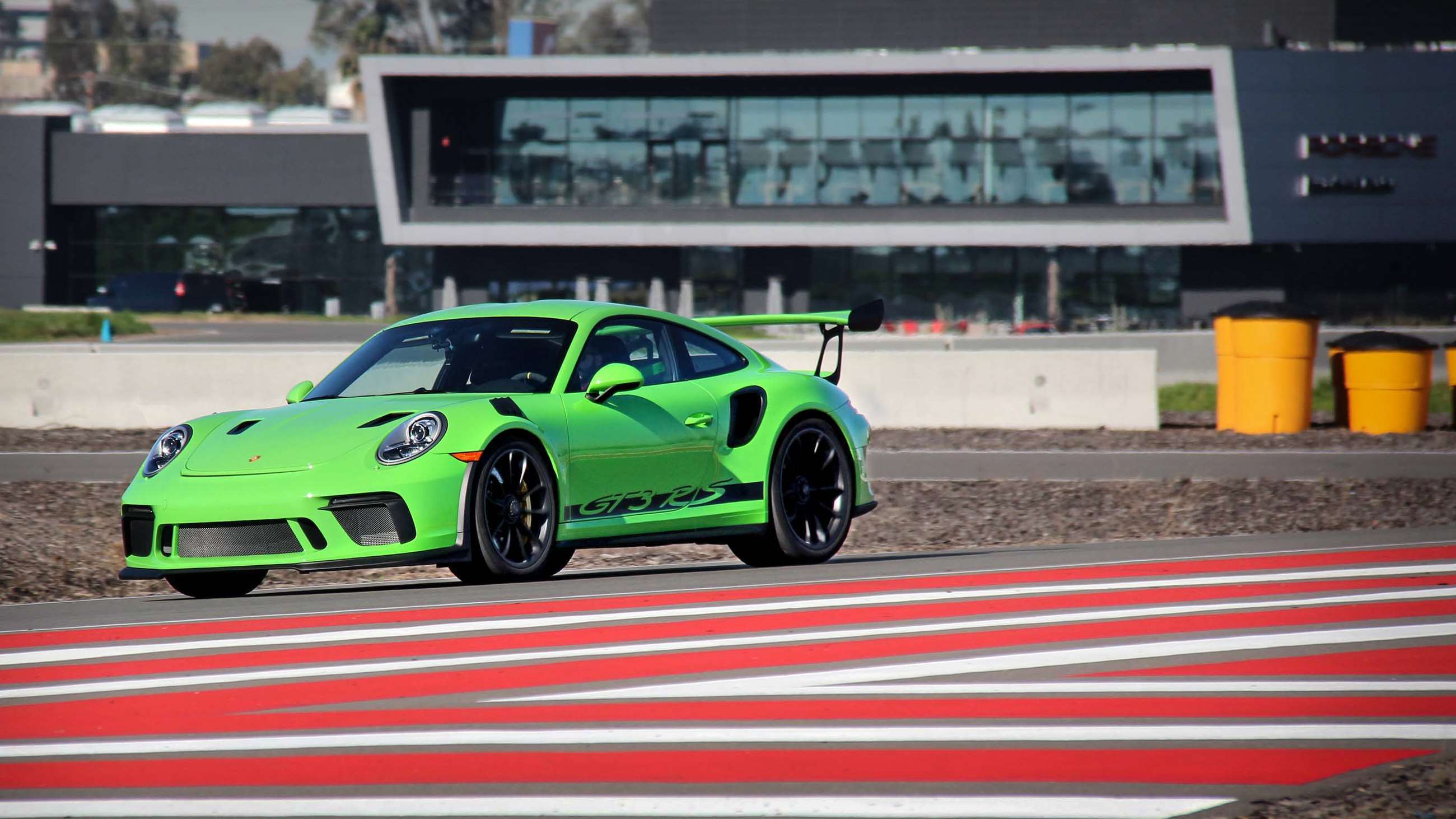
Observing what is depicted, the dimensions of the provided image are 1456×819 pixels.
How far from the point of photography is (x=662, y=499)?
9227 millimetres

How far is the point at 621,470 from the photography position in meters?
9.01

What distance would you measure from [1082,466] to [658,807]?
11754mm

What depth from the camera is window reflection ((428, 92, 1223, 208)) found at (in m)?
62.6

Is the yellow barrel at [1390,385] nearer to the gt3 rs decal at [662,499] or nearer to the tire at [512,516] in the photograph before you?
the gt3 rs decal at [662,499]

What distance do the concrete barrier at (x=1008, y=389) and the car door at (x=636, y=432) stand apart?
10.9 m

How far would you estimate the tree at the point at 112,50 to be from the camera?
434ft

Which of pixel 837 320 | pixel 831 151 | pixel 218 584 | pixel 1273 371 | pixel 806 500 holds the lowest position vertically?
pixel 218 584

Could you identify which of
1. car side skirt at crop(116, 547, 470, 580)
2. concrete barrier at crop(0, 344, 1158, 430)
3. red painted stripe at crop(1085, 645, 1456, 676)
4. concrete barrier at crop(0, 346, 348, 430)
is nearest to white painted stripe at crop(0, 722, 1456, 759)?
red painted stripe at crop(1085, 645, 1456, 676)

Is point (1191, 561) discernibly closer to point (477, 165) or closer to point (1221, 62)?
point (1221, 62)

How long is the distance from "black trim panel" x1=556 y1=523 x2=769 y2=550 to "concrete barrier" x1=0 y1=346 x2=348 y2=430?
1104 cm

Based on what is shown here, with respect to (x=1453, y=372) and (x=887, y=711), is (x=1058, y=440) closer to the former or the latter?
(x=1453, y=372)

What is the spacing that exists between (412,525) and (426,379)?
1.09 meters

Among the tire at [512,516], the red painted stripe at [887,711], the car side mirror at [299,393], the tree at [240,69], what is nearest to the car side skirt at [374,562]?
the tire at [512,516]

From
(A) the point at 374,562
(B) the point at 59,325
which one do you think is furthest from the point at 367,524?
(B) the point at 59,325
